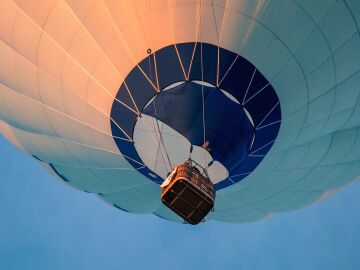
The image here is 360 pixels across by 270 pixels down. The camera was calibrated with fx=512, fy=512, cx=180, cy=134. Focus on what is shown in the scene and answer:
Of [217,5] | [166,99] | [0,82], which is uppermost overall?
[217,5]

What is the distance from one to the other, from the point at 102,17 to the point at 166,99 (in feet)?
5.54

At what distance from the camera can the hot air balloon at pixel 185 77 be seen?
7992mm

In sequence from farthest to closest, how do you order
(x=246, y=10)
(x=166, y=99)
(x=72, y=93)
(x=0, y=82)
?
(x=0, y=82) → (x=72, y=93) → (x=166, y=99) → (x=246, y=10)

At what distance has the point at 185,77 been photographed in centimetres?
820

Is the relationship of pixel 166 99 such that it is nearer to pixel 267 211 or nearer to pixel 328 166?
pixel 328 166

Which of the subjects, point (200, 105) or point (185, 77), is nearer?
point (185, 77)

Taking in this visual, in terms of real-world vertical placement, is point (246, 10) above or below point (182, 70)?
above

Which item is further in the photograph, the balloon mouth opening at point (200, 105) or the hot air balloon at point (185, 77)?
the balloon mouth opening at point (200, 105)

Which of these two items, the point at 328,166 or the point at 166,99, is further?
the point at 328,166

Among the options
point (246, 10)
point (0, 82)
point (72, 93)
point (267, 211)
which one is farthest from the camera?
point (267, 211)

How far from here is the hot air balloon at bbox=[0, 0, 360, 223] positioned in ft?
26.2

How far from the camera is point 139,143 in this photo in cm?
924

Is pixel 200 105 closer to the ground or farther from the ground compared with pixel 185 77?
closer to the ground

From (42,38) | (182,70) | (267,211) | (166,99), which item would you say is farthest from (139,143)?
(267,211)
